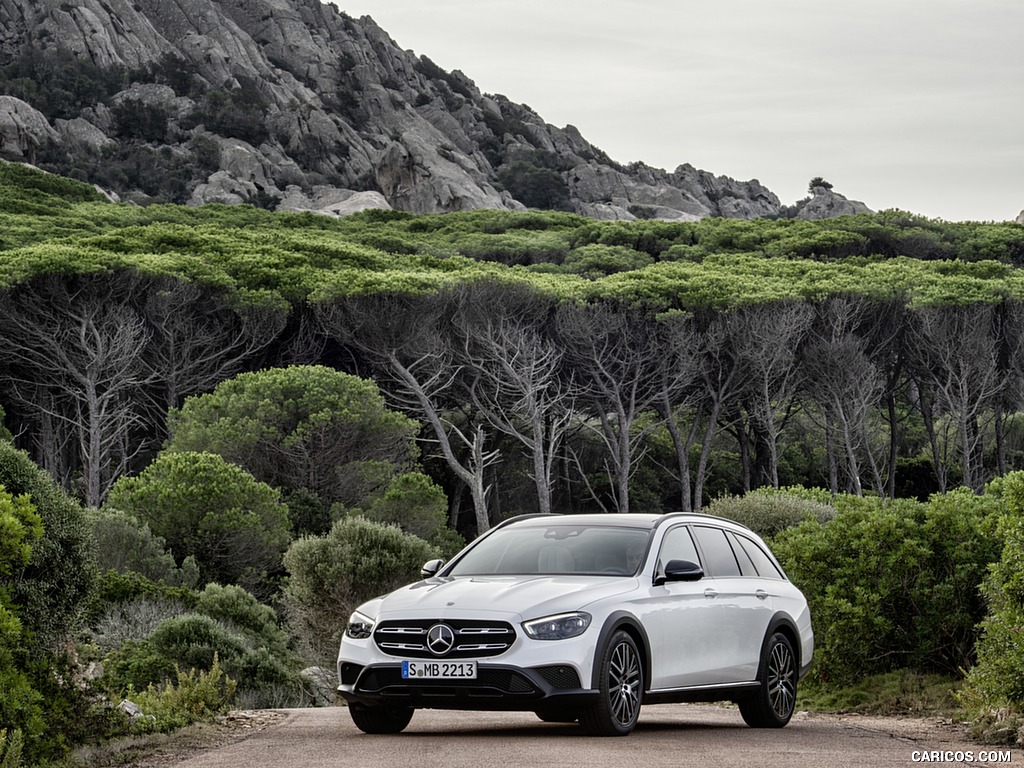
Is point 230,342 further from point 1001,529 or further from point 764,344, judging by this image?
point 1001,529

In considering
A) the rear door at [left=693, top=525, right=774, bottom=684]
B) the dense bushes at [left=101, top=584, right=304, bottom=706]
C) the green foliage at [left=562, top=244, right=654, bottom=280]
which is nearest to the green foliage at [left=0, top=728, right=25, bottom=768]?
the rear door at [left=693, top=525, right=774, bottom=684]

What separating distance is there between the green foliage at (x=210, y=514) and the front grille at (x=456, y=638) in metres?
21.7

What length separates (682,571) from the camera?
8984mm

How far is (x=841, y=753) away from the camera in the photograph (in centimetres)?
794

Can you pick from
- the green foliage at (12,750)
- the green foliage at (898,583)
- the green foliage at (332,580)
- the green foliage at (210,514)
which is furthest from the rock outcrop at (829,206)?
the green foliage at (12,750)

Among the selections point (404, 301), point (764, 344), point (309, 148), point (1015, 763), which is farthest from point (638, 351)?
point (309, 148)

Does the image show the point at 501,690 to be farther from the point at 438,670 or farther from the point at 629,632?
the point at 629,632

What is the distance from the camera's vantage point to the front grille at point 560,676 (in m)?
8.12

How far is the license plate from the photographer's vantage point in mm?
8164

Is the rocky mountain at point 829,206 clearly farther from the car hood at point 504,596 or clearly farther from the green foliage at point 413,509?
the car hood at point 504,596

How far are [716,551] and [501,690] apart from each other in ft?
8.36

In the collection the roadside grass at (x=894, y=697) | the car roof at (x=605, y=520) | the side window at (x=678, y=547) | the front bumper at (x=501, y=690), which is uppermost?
the car roof at (x=605, y=520)

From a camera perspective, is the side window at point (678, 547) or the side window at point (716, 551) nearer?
the side window at point (678, 547)

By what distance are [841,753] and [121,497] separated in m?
24.5
